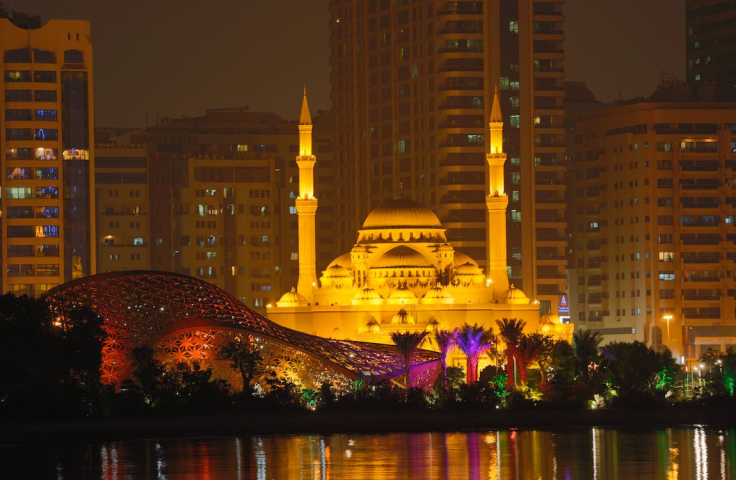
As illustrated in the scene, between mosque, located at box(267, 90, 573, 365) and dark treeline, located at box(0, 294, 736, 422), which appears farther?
mosque, located at box(267, 90, 573, 365)

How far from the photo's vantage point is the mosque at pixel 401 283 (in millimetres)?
136000

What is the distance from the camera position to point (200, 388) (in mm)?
88562

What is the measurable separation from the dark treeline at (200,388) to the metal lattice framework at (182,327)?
1028 mm

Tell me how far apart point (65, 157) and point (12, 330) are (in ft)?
237

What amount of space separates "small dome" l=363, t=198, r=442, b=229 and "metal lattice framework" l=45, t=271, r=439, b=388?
4518 centimetres

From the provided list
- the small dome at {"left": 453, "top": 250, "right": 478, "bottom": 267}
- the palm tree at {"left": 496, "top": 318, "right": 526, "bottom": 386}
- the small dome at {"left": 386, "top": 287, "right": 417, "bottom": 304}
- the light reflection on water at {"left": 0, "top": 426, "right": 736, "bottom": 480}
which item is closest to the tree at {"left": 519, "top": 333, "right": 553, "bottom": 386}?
the palm tree at {"left": 496, "top": 318, "right": 526, "bottom": 386}

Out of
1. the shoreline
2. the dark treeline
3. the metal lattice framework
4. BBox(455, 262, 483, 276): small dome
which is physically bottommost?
the shoreline

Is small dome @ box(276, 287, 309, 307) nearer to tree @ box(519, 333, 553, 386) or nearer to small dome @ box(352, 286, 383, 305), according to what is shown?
small dome @ box(352, 286, 383, 305)

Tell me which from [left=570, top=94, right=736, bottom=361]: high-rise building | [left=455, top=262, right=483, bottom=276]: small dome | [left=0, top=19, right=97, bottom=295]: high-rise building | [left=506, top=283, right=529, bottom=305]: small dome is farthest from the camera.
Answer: [left=570, top=94, right=736, bottom=361]: high-rise building

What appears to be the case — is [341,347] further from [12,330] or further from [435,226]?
[435,226]

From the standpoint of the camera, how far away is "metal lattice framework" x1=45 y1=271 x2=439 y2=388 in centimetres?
9288

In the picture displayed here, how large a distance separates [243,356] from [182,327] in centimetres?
344

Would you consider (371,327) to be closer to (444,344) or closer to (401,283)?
(401,283)

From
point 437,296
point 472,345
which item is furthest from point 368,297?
point 472,345
